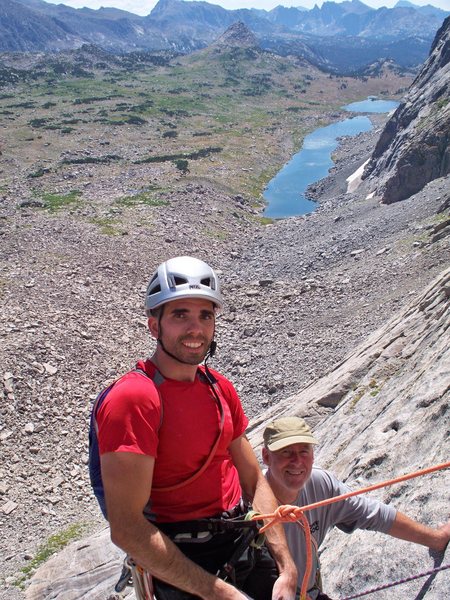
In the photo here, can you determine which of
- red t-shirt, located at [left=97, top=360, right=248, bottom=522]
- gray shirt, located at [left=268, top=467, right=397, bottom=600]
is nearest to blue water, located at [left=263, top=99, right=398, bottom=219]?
gray shirt, located at [left=268, top=467, right=397, bottom=600]

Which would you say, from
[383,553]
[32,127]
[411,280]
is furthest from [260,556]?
[32,127]

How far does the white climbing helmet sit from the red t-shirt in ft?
1.74

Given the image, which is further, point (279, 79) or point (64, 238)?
point (279, 79)

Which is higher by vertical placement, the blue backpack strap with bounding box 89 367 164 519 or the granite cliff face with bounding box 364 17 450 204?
the granite cliff face with bounding box 364 17 450 204

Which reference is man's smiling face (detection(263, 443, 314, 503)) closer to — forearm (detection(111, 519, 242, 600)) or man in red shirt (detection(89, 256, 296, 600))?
man in red shirt (detection(89, 256, 296, 600))

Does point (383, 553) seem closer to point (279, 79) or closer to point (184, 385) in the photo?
point (184, 385)

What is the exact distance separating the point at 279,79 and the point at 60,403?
151 meters

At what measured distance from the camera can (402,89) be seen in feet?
500

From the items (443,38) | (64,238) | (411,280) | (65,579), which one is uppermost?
(443,38)

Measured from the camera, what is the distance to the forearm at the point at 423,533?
185 inches

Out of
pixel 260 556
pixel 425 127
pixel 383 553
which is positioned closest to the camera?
pixel 260 556

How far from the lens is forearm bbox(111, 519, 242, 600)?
3490mm

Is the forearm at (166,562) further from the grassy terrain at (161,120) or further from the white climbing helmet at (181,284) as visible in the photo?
the grassy terrain at (161,120)

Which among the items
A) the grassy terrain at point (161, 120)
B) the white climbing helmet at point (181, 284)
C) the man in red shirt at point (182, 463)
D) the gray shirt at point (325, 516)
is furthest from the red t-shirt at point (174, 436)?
the grassy terrain at point (161, 120)
